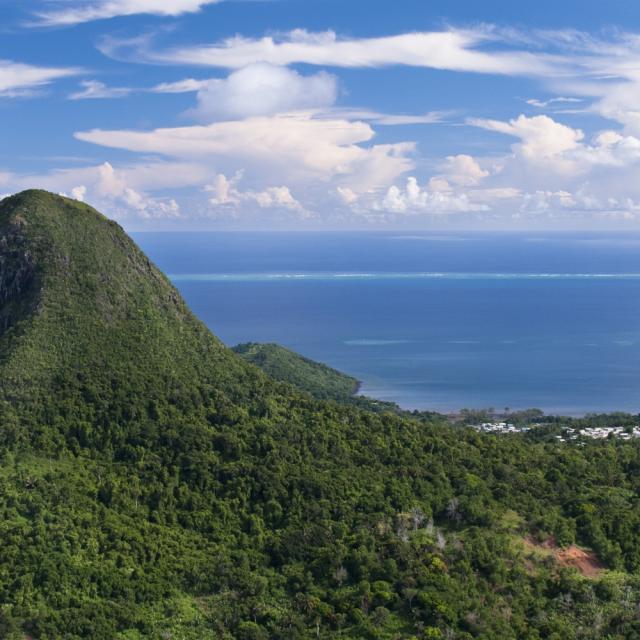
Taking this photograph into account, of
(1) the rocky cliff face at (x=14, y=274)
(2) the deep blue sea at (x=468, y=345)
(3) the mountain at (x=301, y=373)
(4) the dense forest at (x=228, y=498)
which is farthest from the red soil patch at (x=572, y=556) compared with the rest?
(2) the deep blue sea at (x=468, y=345)

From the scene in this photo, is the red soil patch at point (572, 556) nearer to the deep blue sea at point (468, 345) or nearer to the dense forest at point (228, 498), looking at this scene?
the dense forest at point (228, 498)

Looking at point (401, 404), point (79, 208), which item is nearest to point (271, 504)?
point (79, 208)

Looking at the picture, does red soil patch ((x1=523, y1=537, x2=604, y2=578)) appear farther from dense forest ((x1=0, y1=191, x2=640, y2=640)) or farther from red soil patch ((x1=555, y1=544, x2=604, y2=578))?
dense forest ((x1=0, y1=191, x2=640, y2=640))

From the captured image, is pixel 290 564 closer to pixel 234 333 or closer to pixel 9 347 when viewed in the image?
pixel 9 347

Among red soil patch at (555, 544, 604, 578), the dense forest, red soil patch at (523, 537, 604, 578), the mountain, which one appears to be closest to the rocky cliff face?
the dense forest

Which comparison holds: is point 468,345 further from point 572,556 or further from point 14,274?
point 572,556

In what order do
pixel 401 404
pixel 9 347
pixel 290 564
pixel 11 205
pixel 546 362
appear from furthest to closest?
pixel 546 362 < pixel 401 404 < pixel 11 205 < pixel 9 347 < pixel 290 564

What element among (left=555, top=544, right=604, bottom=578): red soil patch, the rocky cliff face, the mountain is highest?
the rocky cliff face
